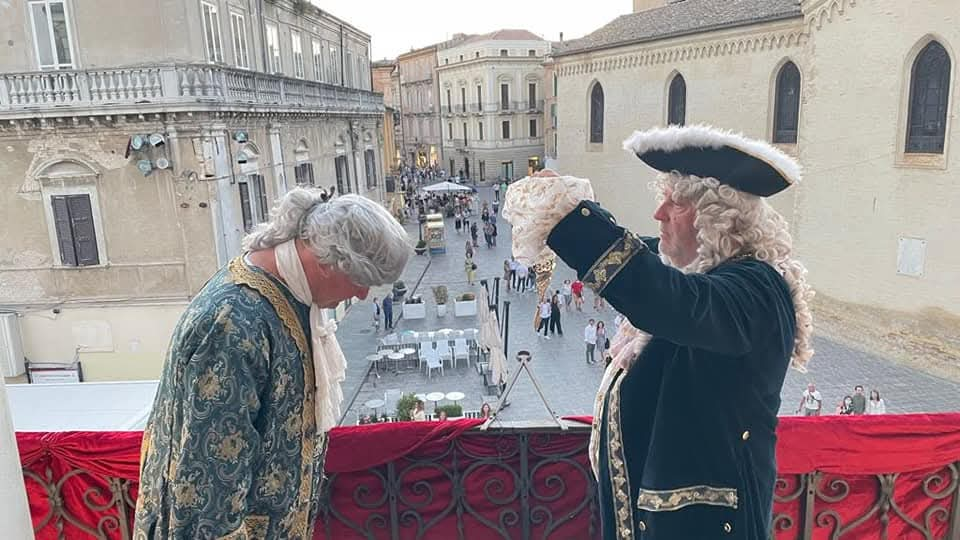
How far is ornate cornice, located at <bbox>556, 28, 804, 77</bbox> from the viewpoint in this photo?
1788cm

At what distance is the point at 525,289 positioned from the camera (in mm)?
20969

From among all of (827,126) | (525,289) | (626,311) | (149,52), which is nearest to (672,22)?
(827,126)

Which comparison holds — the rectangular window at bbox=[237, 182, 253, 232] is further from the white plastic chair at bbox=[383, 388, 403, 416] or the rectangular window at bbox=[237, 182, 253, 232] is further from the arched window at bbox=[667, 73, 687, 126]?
the arched window at bbox=[667, 73, 687, 126]

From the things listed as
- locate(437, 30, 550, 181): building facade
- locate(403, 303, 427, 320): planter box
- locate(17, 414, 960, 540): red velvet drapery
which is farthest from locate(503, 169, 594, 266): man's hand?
locate(437, 30, 550, 181): building facade

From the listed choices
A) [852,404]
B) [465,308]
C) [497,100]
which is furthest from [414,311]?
[497,100]

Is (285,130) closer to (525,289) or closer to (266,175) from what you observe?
(266,175)

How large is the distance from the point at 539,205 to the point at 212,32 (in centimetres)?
1400

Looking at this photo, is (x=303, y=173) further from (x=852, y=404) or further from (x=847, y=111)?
(x=852, y=404)

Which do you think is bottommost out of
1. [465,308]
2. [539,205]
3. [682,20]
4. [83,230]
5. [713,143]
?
[465,308]

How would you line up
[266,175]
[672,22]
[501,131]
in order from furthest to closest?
[501,131]
[672,22]
[266,175]

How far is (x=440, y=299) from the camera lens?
18.5 metres

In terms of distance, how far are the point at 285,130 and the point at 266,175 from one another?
5.73 ft

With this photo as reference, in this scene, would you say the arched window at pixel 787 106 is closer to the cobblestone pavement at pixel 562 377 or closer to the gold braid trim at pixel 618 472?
the cobblestone pavement at pixel 562 377

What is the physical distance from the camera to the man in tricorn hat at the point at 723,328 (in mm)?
1722
